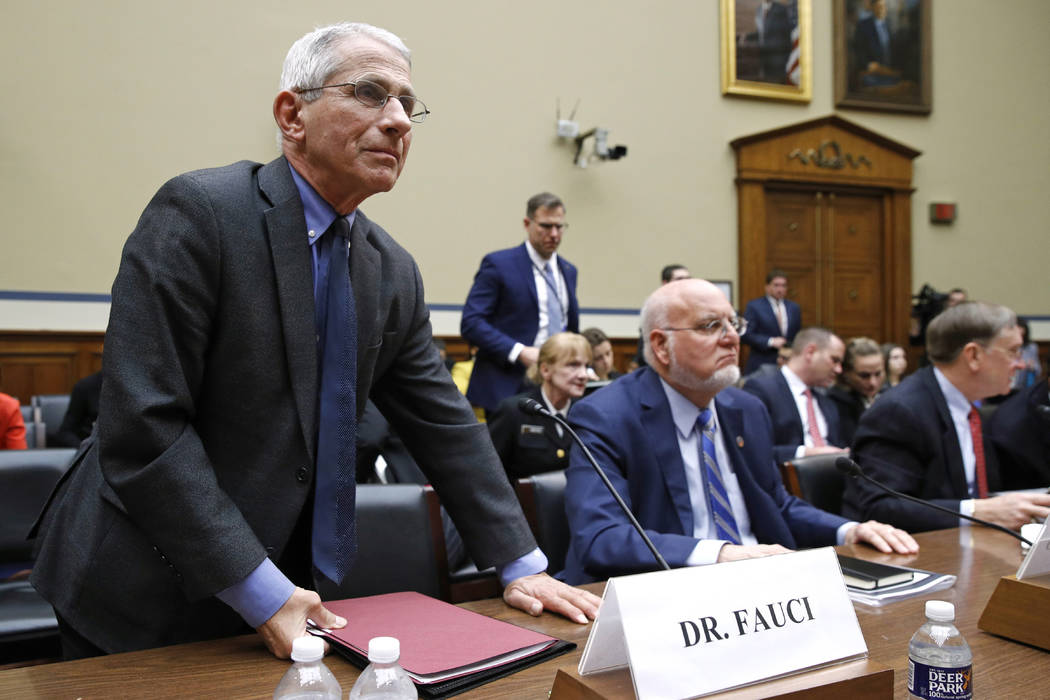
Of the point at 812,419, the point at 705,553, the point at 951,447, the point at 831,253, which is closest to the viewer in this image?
the point at 705,553

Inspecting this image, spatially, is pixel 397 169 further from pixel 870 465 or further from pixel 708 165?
pixel 708 165

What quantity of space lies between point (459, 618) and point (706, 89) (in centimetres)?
808

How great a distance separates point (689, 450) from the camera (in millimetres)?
2105

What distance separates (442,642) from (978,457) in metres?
1.99

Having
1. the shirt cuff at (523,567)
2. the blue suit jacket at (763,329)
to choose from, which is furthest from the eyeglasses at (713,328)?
the blue suit jacket at (763,329)

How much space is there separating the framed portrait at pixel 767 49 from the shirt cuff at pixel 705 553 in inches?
299

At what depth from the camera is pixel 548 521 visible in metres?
2.13

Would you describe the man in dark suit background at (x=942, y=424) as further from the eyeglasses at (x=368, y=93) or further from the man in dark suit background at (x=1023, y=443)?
the eyeglasses at (x=368, y=93)

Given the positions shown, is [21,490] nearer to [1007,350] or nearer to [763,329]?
[1007,350]

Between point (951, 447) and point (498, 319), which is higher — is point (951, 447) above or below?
below

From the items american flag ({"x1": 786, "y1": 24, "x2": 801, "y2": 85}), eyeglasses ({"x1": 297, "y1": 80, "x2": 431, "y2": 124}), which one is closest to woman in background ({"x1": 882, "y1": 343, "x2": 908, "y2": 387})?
american flag ({"x1": 786, "y1": 24, "x2": 801, "y2": 85})

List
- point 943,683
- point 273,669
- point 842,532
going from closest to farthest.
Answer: point 943,683
point 273,669
point 842,532

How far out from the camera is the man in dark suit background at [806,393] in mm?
4168

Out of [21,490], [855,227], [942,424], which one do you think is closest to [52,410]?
[21,490]
